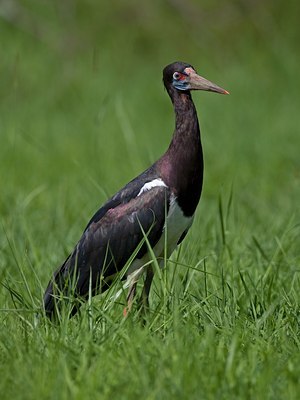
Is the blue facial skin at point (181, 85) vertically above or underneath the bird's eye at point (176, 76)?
underneath

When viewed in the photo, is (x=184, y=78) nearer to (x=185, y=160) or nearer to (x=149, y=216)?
(x=185, y=160)

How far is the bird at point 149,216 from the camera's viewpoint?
14.3ft

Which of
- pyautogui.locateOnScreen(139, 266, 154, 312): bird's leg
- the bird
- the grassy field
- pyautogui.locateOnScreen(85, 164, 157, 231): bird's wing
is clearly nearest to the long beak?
the bird

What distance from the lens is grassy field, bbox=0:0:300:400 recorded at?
3.33 m

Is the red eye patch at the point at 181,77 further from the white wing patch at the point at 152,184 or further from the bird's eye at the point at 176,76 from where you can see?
the white wing patch at the point at 152,184

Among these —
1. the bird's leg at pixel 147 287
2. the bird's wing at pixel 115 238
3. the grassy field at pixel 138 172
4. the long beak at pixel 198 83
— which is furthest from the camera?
the long beak at pixel 198 83

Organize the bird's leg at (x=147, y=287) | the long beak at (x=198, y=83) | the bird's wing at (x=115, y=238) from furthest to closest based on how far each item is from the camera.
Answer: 1. the long beak at (x=198, y=83)
2. the bird's wing at (x=115, y=238)
3. the bird's leg at (x=147, y=287)

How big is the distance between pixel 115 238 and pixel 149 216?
21 cm

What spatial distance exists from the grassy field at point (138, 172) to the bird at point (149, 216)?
12 cm

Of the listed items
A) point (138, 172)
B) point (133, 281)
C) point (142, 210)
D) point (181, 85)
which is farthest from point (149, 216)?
point (138, 172)

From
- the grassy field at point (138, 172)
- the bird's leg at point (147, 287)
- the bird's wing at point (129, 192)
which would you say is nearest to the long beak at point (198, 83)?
the bird's wing at point (129, 192)

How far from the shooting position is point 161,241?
4.40 m

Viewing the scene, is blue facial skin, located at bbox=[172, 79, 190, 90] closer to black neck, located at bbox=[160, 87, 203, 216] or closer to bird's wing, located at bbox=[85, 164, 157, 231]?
black neck, located at bbox=[160, 87, 203, 216]

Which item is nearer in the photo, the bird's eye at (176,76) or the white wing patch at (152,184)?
the white wing patch at (152,184)
